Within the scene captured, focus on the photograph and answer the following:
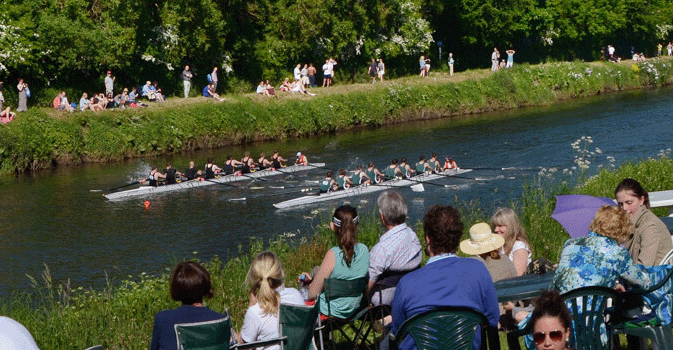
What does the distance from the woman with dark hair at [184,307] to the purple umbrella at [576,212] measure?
14.3ft

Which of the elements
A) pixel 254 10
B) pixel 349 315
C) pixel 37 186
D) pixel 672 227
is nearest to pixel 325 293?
pixel 349 315

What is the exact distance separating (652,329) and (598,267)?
703 millimetres

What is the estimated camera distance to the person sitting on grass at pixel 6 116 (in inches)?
1361

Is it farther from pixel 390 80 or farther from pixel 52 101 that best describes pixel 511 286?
pixel 390 80

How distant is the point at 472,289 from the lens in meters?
6.10

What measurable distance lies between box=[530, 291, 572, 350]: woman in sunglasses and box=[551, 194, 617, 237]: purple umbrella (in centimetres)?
391

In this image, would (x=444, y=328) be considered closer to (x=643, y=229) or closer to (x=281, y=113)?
(x=643, y=229)

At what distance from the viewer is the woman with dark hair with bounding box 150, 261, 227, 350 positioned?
6.61m

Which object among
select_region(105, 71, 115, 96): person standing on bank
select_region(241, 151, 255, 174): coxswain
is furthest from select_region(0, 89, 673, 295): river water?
select_region(105, 71, 115, 96): person standing on bank

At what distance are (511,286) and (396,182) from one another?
71.1ft

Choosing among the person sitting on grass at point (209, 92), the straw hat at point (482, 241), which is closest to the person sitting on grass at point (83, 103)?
the person sitting on grass at point (209, 92)

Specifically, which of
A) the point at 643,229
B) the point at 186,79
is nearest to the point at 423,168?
the point at 186,79

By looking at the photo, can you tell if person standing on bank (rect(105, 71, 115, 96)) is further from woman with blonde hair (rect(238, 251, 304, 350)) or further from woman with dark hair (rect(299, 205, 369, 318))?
woman with blonde hair (rect(238, 251, 304, 350))

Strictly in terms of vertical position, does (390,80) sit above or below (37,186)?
above
